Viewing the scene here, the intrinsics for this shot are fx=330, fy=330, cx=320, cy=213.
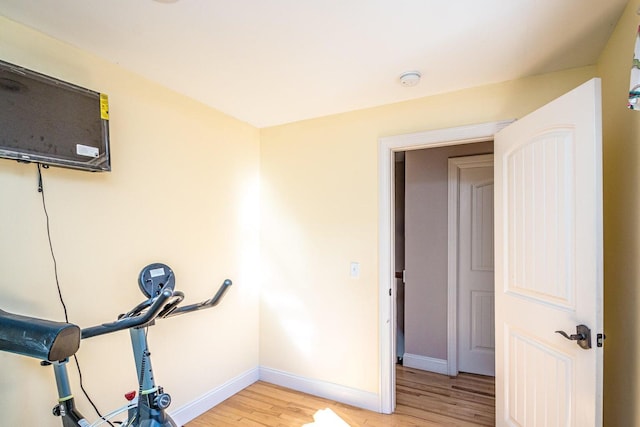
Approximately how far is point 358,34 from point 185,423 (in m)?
2.73

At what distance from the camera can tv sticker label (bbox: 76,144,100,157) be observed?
173 centimetres

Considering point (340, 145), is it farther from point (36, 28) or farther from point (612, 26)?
point (36, 28)

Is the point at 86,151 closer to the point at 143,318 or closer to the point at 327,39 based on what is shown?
the point at 143,318

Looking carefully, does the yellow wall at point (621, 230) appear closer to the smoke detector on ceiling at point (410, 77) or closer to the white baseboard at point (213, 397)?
the smoke detector on ceiling at point (410, 77)

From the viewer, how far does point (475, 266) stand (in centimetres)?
329

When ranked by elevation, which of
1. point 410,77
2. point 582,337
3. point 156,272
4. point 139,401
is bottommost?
point 139,401

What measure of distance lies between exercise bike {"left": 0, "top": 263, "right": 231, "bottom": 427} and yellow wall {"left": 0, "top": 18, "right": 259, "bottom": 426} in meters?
0.34

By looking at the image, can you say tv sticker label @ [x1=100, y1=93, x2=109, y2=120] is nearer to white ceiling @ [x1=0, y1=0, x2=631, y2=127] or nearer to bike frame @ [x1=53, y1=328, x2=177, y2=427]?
white ceiling @ [x1=0, y1=0, x2=631, y2=127]

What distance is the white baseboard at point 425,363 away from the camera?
3.26 metres

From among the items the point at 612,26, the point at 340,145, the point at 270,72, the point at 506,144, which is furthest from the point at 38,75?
the point at 612,26

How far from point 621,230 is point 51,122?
2.77 m

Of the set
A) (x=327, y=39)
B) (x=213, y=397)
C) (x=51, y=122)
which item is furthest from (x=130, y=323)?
(x=327, y=39)

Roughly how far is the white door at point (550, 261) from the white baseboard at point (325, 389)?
891 mm

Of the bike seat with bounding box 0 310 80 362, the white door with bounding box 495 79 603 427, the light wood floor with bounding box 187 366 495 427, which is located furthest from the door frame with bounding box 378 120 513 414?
the bike seat with bounding box 0 310 80 362
